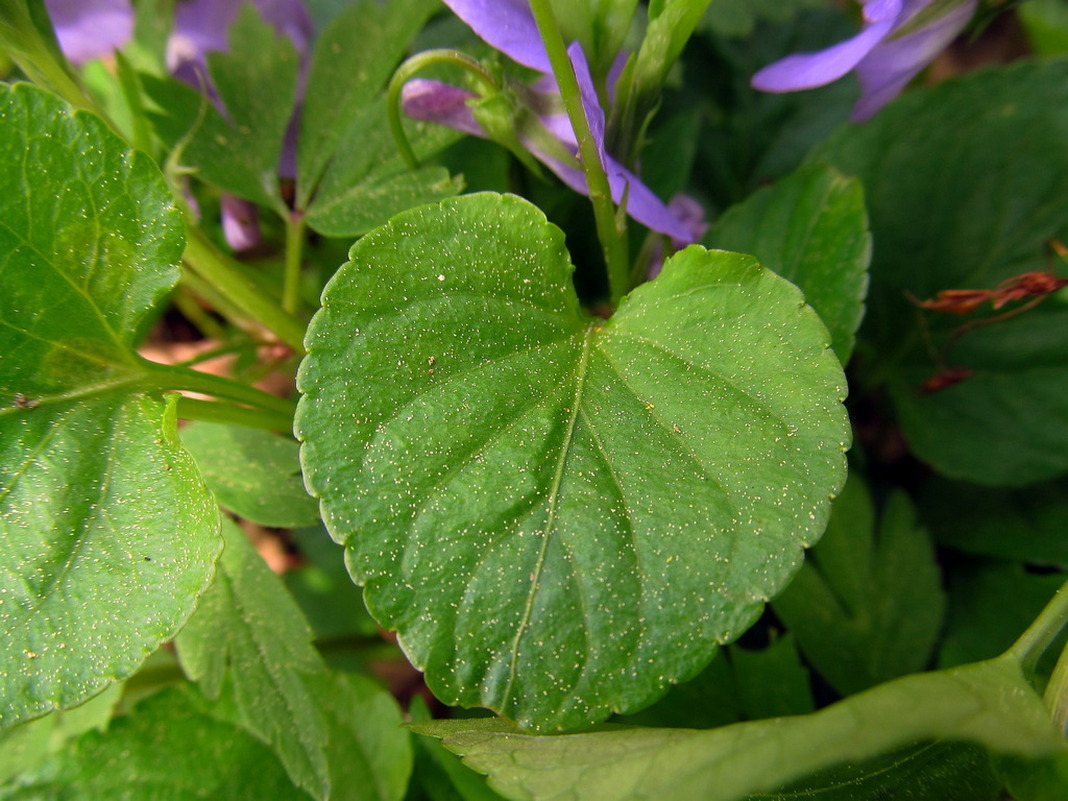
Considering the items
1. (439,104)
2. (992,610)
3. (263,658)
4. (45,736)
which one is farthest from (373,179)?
(992,610)

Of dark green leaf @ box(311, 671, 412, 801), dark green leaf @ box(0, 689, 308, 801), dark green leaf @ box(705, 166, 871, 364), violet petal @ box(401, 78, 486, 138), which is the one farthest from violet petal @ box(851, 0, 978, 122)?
dark green leaf @ box(0, 689, 308, 801)

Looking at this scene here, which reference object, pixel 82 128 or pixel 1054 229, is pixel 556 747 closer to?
pixel 82 128

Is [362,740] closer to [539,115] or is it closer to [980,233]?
[539,115]

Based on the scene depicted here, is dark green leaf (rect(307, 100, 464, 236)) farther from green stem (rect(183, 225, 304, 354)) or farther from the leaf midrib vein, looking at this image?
the leaf midrib vein

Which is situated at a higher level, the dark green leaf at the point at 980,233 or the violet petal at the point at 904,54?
the violet petal at the point at 904,54

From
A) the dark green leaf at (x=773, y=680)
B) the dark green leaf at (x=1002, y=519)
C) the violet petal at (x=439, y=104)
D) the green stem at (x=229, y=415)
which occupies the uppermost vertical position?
the violet petal at (x=439, y=104)

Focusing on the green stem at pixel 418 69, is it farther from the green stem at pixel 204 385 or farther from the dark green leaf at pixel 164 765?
the dark green leaf at pixel 164 765

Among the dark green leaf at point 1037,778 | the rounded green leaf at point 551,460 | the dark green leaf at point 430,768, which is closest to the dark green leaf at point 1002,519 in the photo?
the dark green leaf at point 1037,778

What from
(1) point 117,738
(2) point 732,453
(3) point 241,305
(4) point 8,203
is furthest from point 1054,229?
(1) point 117,738
